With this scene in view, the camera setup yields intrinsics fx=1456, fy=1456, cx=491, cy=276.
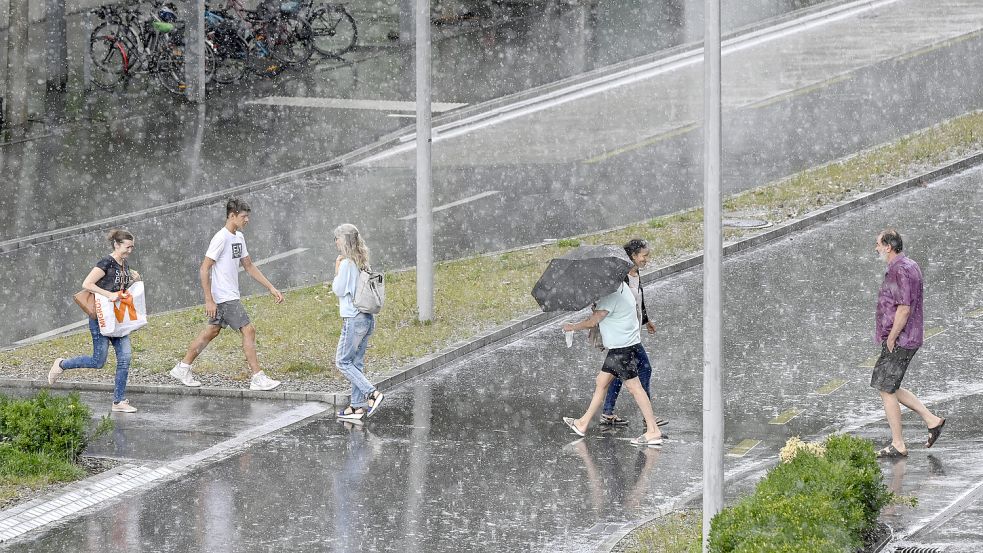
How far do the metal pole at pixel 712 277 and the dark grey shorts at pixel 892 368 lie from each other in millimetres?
2686

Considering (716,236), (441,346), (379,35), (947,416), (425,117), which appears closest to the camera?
(716,236)

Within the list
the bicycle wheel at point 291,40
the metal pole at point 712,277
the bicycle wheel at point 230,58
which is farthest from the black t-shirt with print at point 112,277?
the bicycle wheel at point 291,40

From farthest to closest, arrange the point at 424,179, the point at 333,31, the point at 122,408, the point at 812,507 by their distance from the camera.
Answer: the point at 333,31 < the point at 424,179 < the point at 122,408 < the point at 812,507

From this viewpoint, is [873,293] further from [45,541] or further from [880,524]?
[45,541]

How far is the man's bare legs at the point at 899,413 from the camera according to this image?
441 inches

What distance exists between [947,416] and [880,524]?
3.10m

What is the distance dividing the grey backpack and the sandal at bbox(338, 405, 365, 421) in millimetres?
849

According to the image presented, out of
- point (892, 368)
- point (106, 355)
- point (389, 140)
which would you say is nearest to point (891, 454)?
point (892, 368)

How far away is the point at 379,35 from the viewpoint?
107 feet

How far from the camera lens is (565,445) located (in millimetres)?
11812

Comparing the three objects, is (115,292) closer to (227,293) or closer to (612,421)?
(227,293)

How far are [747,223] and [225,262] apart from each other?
7854mm

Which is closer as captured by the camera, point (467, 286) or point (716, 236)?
point (716, 236)

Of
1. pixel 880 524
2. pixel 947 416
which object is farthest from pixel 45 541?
pixel 947 416
